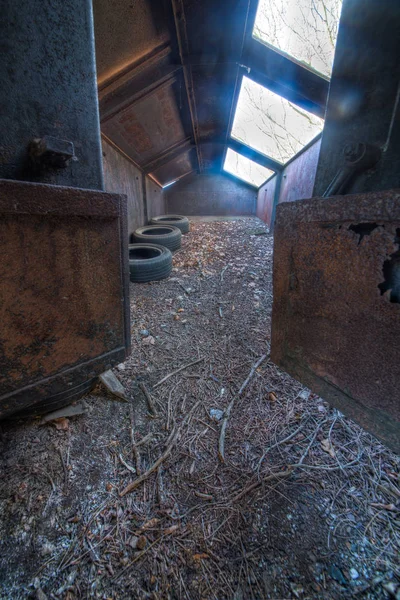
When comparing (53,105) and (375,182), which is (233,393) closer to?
(375,182)

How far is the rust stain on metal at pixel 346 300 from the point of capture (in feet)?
2.38

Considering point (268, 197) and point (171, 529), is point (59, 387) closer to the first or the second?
point (171, 529)

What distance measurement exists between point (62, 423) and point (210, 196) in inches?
480

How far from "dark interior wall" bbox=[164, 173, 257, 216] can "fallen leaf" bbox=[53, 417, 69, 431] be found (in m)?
11.4

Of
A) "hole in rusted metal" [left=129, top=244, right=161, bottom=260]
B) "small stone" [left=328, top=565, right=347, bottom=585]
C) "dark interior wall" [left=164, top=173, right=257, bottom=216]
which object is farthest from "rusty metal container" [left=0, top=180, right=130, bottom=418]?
"dark interior wall" [left=164, top=173, right=257, bottom=216]

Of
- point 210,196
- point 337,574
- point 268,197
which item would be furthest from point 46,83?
point 210,196

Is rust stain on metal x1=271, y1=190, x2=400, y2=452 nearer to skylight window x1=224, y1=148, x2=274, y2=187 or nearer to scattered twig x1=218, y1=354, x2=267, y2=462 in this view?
scattered twig x1=218, y1=354, x2=267, y2=462

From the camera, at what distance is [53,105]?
96cm

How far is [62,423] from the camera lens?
4.59 feet

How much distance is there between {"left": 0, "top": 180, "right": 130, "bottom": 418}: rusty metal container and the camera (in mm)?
862

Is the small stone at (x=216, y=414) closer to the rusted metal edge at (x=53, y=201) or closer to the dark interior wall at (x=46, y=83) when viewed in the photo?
the rusted metal edge at (x=53, y=201)

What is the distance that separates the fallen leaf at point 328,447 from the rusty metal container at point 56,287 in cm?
133

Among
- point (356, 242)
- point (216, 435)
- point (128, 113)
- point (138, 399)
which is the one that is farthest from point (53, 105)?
point (128, 113)

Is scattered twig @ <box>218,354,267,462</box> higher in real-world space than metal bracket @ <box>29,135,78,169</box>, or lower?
lower
